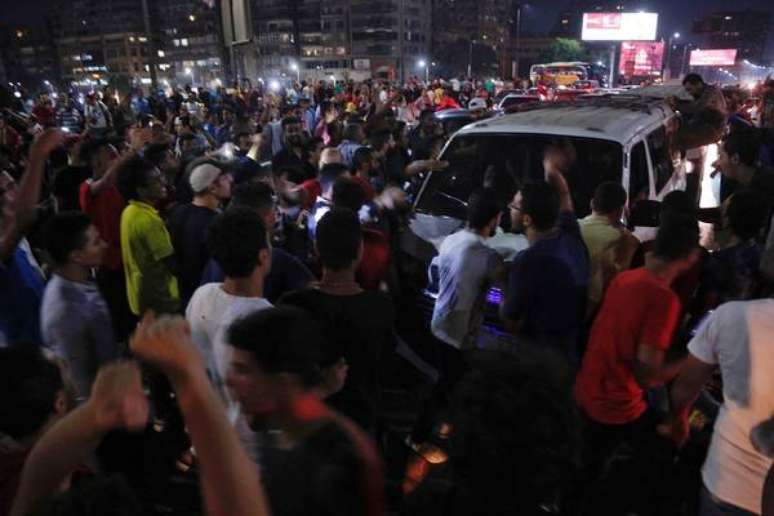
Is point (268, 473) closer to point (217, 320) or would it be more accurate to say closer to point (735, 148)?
point (217, 320)

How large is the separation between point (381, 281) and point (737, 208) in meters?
2.35

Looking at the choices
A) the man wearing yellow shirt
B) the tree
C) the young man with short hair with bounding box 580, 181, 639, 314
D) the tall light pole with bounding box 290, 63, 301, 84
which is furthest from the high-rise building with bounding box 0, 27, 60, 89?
the young man with short hair with bounding box 580, 181, 639, 314

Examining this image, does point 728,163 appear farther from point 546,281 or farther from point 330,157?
point 330,157

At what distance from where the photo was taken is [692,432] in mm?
3439

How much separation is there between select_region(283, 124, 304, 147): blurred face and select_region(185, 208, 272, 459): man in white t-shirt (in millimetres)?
5542

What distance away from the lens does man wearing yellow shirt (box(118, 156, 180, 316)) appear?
4059 millimetres

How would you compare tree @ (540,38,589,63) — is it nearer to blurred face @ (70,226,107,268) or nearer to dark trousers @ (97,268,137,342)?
dark trousers @ (97,268,137,342)

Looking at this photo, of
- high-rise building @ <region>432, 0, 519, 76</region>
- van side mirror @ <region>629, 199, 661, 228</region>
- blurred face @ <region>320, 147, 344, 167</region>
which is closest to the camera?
van side mirror @ <region>629, 199, 661, 228</region>

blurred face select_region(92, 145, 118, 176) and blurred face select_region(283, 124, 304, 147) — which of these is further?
blurred face select_region(283, 124, 304, 147)

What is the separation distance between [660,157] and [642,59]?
4862cm

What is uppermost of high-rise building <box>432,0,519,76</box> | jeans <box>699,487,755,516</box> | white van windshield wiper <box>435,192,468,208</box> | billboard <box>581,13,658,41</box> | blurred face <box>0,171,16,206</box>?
high-rise building <box>432,0,519,76</box>

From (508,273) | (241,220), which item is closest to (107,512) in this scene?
(241,220)

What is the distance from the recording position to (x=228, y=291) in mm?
2701

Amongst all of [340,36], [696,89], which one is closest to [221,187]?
[696,89]
